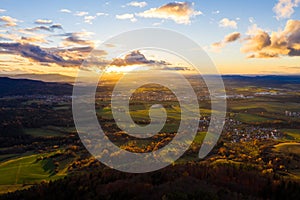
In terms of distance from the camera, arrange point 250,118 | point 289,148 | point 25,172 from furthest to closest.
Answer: point 250,118 < point 289,148 < point 25,172

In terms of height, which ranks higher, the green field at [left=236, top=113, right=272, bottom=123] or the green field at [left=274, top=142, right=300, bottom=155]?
the green field at [left=274, top=142, right=300, bottom=155]

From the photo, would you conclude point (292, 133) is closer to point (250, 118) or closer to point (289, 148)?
point (250, 118)

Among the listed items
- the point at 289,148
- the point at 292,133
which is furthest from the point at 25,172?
the point at 292,133

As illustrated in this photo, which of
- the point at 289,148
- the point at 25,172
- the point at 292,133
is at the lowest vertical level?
the point at 292,133

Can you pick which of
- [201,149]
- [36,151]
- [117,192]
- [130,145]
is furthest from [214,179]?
[36,151]

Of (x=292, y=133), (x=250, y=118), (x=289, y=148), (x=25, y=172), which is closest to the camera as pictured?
(x=25, y=172)

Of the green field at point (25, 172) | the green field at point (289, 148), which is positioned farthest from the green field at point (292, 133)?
the green field at point (25, 172)

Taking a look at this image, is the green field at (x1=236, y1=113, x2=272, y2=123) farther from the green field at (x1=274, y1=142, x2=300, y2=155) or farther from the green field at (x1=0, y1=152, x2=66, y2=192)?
the green field at (x1=0, y1=152, x2=66, y2=192)

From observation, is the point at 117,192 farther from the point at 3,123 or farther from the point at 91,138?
the point at 3,123

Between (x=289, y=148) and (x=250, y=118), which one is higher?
(x=289, y=148)

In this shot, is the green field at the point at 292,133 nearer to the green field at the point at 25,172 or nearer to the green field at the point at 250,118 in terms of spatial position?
the green field at the point at 250,118

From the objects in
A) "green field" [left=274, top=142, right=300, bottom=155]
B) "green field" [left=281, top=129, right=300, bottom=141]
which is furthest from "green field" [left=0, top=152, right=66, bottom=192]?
"green field" [left=281, top=129, right=300, bottom=141]
